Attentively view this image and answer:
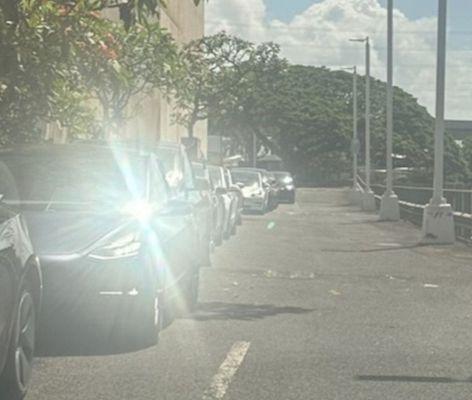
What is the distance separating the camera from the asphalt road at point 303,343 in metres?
7.12

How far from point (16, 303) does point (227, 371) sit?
1.90m

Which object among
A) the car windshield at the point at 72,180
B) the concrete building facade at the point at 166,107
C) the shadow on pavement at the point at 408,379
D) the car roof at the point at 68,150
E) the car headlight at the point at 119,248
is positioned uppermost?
the concrete building facade at the point at 166,107

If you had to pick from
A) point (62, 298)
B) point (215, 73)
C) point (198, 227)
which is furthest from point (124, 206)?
point (215, 73)

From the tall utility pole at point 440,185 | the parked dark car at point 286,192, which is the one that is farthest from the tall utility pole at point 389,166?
the parked dark car at point 286,192

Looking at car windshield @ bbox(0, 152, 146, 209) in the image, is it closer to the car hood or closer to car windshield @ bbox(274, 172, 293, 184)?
the car hood

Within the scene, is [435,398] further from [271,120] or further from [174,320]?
[271,120]

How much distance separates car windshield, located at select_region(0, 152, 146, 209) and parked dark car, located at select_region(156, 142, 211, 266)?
5.47ft

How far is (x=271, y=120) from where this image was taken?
82.8 m

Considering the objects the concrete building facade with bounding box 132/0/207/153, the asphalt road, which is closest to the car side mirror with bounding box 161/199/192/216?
the asphalt road

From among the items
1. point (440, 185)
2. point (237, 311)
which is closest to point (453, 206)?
point (440, 185)

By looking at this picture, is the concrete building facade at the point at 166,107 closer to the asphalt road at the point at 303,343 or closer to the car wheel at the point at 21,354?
the asphalt road at the point at 303,343

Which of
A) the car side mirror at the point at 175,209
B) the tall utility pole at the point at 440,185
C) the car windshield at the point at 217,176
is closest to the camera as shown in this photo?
the car side mirror at the point at 175,209

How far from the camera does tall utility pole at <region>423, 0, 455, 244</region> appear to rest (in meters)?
21.8

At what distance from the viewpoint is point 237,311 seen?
35.8ft
